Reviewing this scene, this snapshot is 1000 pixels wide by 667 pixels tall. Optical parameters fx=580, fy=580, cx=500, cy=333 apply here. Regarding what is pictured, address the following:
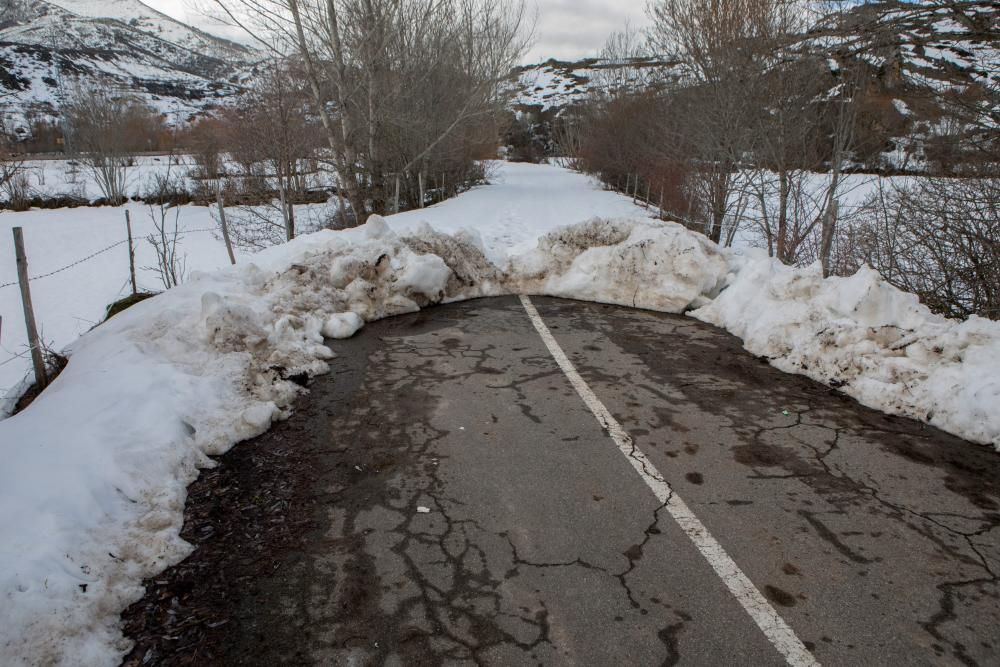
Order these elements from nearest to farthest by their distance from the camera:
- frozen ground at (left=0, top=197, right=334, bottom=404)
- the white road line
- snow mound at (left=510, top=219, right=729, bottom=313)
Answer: the white road line → snow mound at (left=510, top=219, right=729, bottom=313) → frozen ground at (left=0, top=197, right=334, bottom=404)

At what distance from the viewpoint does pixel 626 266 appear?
8.12 meters

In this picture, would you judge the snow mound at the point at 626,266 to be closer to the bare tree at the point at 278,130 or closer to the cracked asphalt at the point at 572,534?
the cracked asphalt at the point at 572,534

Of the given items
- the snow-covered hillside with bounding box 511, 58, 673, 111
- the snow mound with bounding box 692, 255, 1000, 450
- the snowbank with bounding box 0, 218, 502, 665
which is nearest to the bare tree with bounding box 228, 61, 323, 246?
the snowbank with bounding box 0, 218, 502, 665

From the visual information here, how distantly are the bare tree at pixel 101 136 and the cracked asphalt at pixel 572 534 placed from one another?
35.8 metres

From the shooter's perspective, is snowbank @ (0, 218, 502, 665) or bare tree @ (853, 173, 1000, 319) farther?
bare tree @ (853, 173, 1000, 319)

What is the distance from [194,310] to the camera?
5.68 metres

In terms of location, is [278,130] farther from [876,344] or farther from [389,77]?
[876,344]

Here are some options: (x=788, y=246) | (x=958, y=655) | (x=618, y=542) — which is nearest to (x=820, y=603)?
(x=958, y=655)

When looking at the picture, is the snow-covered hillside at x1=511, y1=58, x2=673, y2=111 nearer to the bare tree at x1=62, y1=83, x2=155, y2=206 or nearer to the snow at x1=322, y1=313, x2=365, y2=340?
the bare tree at x1=62, y1=83, x2=155, y2=206

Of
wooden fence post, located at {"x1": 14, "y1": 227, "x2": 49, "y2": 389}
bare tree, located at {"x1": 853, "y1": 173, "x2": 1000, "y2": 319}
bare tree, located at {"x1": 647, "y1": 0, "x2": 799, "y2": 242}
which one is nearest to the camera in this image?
wooden fence post, located at {"x1": 14, "y1": 227, "x2": 49, "y2": 389}

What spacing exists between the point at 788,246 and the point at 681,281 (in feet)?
16.6

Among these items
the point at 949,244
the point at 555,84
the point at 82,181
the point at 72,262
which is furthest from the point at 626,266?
the point at 555,84

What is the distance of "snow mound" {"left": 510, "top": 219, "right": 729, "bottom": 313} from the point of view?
25.4ft

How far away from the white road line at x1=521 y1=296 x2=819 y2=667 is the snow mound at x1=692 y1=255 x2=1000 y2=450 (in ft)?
7.31
